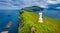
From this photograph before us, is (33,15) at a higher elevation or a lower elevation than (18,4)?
lower

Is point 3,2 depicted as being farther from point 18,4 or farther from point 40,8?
point 40,8

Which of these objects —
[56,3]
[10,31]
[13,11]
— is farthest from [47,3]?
[10,31]

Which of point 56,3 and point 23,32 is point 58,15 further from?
point 23,32

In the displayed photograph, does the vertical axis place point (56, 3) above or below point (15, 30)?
above

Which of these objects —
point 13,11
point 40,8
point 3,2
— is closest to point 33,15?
point 40,8

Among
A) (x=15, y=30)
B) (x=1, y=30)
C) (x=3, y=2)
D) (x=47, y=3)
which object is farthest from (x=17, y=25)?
(x=47, y=3)

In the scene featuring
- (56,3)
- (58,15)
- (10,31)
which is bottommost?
(10,31)

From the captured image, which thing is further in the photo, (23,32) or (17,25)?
(17,25)

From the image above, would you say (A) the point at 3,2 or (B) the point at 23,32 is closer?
(B) the point at 23,32
